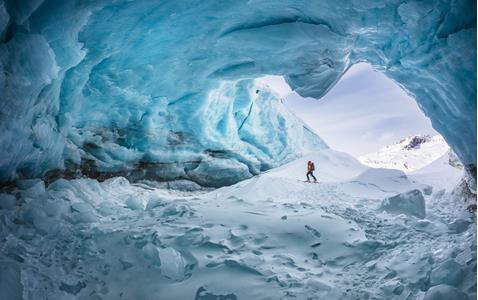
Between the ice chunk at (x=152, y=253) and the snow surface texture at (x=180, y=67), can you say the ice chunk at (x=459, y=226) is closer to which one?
the snow surface texture at (x=180, y=67)

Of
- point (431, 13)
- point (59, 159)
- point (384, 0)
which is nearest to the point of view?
point (431, 13)

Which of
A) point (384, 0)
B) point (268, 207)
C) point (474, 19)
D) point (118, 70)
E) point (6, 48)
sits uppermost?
point (384, 0)

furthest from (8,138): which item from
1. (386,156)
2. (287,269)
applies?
(386,156)

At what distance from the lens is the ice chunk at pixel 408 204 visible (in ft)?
19.9

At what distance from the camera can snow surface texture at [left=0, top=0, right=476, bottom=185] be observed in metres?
4.62

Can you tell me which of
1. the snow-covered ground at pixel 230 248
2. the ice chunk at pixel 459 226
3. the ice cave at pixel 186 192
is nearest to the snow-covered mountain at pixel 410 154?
the ice cave at pixel 186 192

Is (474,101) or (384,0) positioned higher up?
(384,0)

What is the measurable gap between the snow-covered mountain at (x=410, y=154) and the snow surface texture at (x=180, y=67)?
16527 mm

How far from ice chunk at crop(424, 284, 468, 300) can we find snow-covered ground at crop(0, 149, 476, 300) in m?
0.01

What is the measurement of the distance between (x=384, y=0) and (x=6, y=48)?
16.4 feet

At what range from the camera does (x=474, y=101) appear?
434 centimetres

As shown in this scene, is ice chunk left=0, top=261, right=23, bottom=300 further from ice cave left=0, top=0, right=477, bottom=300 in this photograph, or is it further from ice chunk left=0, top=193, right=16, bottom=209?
ice chunk left=0, top=193, right=16, bottom=209

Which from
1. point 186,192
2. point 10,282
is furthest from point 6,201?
point 186,192

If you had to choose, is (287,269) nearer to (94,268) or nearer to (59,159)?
(94,268)
